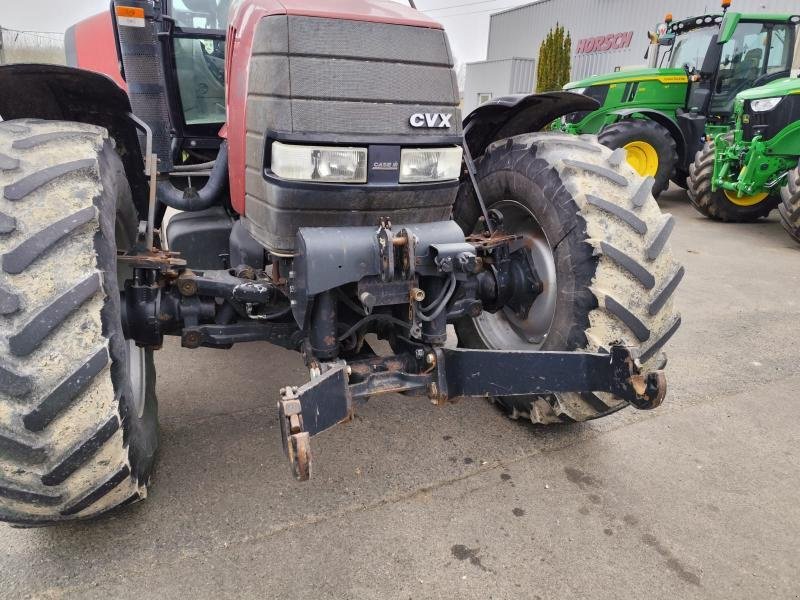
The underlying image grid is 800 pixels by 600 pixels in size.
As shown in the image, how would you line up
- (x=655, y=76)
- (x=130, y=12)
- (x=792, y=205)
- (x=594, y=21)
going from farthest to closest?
(x=594, y=21)
(x=655, y=76)
(x=792, y=205)
(x=130, y=12)

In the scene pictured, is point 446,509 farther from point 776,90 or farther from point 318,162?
point 776,90

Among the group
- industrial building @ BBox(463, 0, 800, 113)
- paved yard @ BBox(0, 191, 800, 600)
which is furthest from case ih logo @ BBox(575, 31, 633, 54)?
paved yard @ BBox(0, 191, 800, 600)

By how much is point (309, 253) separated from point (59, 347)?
0.78 metres

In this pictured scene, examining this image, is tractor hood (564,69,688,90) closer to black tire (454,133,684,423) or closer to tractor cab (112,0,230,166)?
tractor cab (112,0,230,166)

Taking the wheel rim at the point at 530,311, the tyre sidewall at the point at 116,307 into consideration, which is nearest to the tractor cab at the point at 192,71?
the tyre sidewall at the point at 116,307

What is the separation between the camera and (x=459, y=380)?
7.55 ft

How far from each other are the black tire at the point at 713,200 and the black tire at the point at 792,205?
52.9 inches

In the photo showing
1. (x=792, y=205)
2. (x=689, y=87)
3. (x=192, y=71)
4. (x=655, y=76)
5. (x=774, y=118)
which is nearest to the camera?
(x=192, y=71)

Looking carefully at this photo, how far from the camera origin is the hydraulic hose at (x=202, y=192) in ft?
9.23

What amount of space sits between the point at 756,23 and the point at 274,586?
34.7 feet

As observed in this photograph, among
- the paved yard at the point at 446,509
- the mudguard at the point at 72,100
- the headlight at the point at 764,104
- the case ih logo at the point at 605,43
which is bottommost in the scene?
the paved yard at the point at 446,509

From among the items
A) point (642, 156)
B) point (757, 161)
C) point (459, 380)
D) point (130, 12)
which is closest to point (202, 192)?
point (130, 12)

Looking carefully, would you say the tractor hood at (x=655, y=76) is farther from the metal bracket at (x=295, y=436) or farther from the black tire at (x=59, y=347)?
the metal bracket at (x=295, y=436)

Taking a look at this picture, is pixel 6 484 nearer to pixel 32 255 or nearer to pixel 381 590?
pixel 32 255
